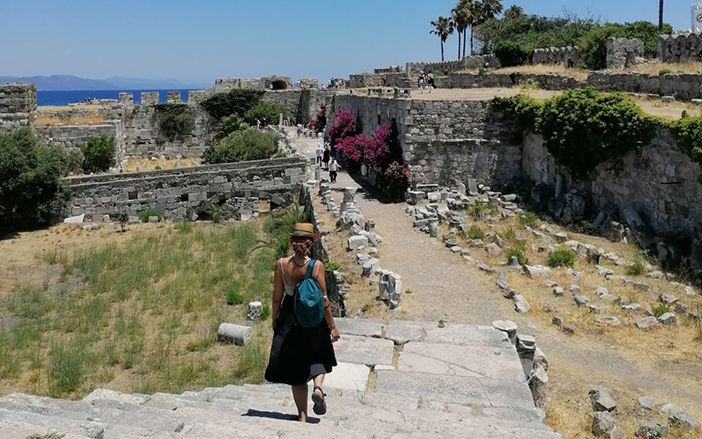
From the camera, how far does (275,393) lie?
7188 millimetres

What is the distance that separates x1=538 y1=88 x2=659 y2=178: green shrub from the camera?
1614cm

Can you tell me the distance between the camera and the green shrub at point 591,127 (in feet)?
53.0

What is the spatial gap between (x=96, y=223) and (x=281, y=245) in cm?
847

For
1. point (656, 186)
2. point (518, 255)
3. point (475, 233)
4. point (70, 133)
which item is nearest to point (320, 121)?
point (70, 133)

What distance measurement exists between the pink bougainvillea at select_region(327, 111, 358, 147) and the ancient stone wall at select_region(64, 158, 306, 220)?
2510 mm

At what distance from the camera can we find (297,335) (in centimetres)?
593

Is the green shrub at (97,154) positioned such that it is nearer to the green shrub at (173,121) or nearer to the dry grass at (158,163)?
the dry grass at (158,163)

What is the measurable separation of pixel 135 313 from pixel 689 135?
12501 mm

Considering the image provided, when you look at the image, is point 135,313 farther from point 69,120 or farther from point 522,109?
point 69,120

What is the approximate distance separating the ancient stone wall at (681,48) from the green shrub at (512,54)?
521 inches

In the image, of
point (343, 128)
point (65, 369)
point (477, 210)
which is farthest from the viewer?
point (343, 128)

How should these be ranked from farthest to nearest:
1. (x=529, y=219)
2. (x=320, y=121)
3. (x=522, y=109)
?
(x=320, y=121), (x=522, y=109), (x=529, y=219)

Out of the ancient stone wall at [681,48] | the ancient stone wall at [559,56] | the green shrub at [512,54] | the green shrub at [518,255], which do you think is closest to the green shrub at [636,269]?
the green shrub at [518,255]

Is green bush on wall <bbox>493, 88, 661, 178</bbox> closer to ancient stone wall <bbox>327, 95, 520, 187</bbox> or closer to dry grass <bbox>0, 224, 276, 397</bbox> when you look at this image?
ancient stone wall <bbox>327, 95, 520, 187</bbox>
